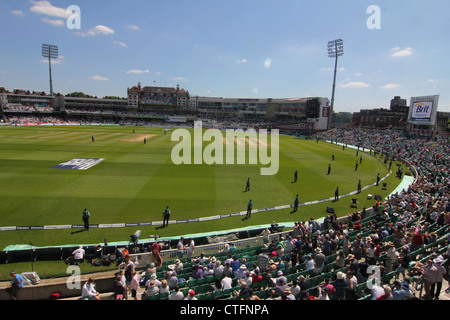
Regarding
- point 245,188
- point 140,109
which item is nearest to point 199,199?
point 245,188

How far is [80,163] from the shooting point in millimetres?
29141

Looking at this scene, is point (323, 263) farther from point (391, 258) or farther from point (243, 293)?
point (243, 293)

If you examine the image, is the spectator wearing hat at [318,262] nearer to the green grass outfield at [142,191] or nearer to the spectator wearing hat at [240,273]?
the spectator wearing hat at [240,273]

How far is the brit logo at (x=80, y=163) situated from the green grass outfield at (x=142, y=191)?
98 cm

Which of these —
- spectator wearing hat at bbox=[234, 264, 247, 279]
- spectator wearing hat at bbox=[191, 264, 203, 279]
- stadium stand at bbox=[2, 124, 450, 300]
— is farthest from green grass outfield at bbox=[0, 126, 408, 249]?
spectator wearing hat at bbox=[234, 264, 247, 279]

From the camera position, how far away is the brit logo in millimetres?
27317

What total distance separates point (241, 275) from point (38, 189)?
19.1m

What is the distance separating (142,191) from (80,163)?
12368 mm

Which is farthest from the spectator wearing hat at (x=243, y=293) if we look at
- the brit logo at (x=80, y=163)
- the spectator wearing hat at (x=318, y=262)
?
the brit logo at (x=80, y=163)

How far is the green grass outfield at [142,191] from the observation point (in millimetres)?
15438

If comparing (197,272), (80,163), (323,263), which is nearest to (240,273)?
(197,272)

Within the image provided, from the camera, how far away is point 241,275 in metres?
8.58
